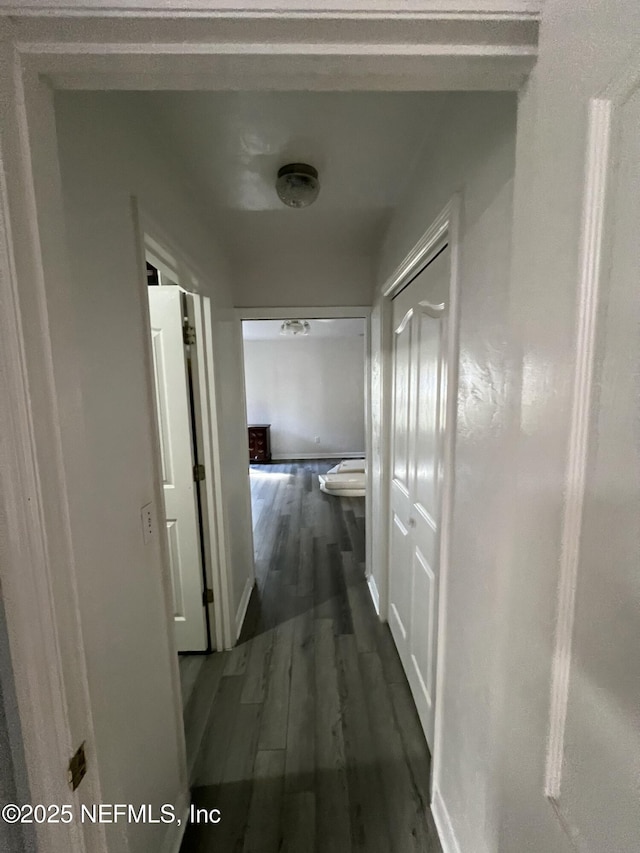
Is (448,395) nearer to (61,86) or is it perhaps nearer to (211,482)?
(61,86)

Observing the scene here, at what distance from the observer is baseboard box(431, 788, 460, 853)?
1.17 meters

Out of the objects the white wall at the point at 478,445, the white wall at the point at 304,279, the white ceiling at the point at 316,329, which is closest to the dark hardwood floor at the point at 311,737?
the white wall at the point at 478,445

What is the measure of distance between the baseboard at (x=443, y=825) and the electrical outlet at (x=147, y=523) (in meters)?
1.36

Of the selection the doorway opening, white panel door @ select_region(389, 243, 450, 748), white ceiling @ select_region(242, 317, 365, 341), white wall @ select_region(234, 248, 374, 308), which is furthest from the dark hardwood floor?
white ceiling @ select_region(242, 317, 365, 341)

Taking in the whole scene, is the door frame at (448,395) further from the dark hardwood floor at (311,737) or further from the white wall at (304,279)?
the white wall at (304,279)

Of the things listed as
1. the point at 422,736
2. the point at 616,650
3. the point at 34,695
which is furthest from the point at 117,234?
the point at 422,736

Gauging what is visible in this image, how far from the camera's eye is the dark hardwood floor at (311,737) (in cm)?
130

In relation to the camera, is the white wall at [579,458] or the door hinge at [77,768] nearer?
the white wall at [579,458]

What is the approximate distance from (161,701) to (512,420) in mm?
1413

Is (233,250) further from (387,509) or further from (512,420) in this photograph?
(512,420)

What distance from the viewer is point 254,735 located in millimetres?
1661

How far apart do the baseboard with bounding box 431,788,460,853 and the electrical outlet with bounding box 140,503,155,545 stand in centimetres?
136

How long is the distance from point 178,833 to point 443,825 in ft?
3.02

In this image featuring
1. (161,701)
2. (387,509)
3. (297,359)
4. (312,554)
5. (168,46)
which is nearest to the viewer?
(168,46)
